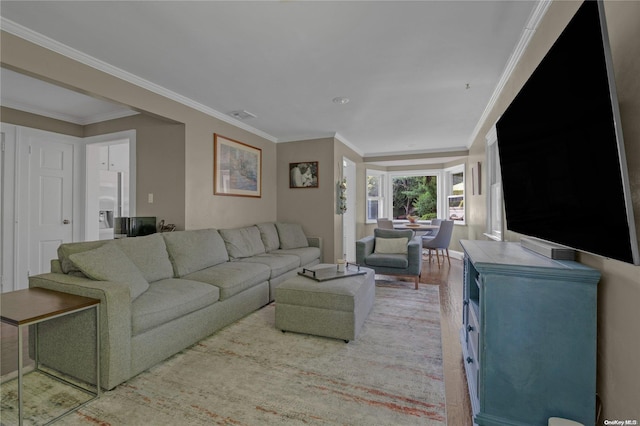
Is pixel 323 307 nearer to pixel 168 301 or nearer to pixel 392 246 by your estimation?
pixel 168 301

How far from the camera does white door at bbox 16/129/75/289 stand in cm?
367

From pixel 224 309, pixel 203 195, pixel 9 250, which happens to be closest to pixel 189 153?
pixel 203 195

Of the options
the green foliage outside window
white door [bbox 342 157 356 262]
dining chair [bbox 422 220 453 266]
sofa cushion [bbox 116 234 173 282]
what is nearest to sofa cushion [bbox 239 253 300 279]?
sofa cushion [bbox 116 234 173 282]

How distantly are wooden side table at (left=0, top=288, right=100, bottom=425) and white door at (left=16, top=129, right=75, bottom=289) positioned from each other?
2.52 m

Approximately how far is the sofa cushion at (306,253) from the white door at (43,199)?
9.93 ft

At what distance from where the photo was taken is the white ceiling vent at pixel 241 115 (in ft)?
12.9

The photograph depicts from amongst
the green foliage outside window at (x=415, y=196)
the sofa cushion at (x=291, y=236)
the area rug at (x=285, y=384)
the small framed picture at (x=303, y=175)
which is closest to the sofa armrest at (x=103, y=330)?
the area rug at (x=285, y=384)

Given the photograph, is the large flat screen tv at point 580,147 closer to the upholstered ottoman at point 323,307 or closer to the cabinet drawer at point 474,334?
the cabinet drawer at point 474,334

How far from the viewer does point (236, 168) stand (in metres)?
4.38

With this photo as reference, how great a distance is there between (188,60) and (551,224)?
295cm

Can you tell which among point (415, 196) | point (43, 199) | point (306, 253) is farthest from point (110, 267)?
point (415, 196)

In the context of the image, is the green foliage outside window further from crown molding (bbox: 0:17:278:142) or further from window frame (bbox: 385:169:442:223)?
crown molding (bbox: 0:17:278:142)

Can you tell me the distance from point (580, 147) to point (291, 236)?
4.12 m

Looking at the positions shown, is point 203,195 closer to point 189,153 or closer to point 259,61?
point 189,153
